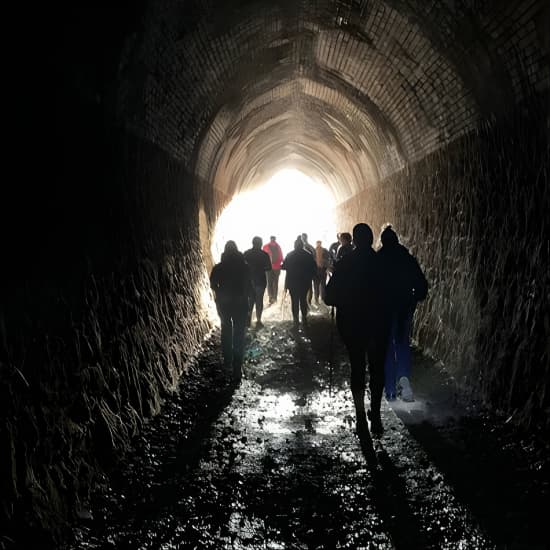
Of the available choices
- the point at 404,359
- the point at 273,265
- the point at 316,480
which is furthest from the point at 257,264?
the point at 316,480

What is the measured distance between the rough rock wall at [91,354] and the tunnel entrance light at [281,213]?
5824mm

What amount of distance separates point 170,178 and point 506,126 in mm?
4533

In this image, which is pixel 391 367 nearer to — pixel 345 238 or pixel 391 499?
pixel 391 499

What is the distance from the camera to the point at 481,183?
19.5ft

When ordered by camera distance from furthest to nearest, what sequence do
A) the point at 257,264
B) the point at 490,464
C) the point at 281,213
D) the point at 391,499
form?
the point at 281,213 < the point at 257,264 < the point at 490,464 < the point at 391,499

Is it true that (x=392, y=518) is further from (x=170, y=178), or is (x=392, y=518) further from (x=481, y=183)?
(x=170, y=178)

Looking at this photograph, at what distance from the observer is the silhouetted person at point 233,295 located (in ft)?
22.0

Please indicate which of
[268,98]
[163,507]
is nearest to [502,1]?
[163,507]

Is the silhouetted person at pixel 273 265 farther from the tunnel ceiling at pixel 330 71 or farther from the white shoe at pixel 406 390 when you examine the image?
the white shoe at pixel 406 390

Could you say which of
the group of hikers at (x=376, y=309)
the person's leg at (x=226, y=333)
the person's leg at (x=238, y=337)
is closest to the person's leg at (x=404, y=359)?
the group of hikers at (x=376, y=309)

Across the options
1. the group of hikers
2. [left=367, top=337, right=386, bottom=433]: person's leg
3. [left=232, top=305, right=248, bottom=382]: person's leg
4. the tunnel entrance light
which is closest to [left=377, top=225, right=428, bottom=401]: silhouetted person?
the group of hikers

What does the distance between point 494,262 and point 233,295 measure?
10.5 feet

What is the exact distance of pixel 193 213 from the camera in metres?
9.39

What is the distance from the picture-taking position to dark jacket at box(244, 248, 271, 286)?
10227 millimetres
